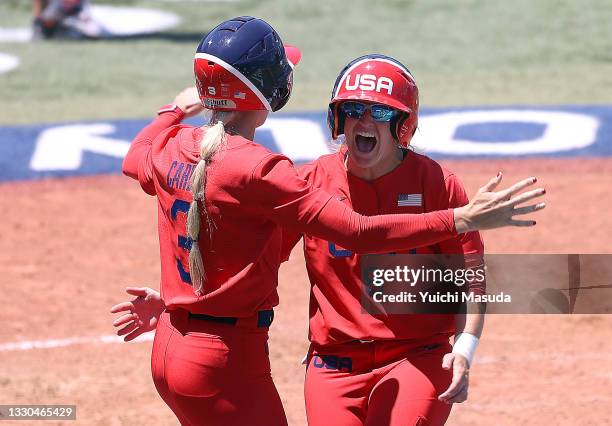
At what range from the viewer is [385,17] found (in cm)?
1933

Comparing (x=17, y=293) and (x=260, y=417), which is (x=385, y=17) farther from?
(x=260, y=417)

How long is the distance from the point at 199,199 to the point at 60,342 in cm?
439

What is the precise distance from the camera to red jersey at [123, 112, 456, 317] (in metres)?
4.34

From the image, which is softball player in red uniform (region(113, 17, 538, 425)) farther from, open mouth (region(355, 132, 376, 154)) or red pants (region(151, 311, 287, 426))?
open mouth (region(355, 132, 376, 154))

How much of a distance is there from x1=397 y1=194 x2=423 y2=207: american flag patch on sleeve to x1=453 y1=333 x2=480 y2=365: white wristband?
0.57m

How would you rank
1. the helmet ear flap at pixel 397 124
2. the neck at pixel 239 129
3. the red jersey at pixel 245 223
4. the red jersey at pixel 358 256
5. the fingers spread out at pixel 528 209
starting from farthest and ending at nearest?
the helmet ear flap at pixel 397 124 < the red jersey at pixel 358 256 < the neck at pixel 239 129 < the red jersey at pixel 245 223 < the fingers spread out at pixel 528 209

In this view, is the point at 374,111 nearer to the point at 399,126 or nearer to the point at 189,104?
the point at 399,126

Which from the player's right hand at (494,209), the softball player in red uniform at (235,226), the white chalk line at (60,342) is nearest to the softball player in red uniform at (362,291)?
the softball player in red uniform at (235,226)

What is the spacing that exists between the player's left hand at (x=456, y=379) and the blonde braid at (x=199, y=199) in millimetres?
1019

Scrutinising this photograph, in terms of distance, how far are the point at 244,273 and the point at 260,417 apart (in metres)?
0.56

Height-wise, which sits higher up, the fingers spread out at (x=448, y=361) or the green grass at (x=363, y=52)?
the fingers spread out at (x=448, y=361)

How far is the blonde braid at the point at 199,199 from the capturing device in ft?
14.5

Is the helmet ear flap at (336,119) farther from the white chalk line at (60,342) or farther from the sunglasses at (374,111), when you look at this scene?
the white chalk line at (60,342)

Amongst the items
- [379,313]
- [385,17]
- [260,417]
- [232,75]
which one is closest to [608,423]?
[379,313]
